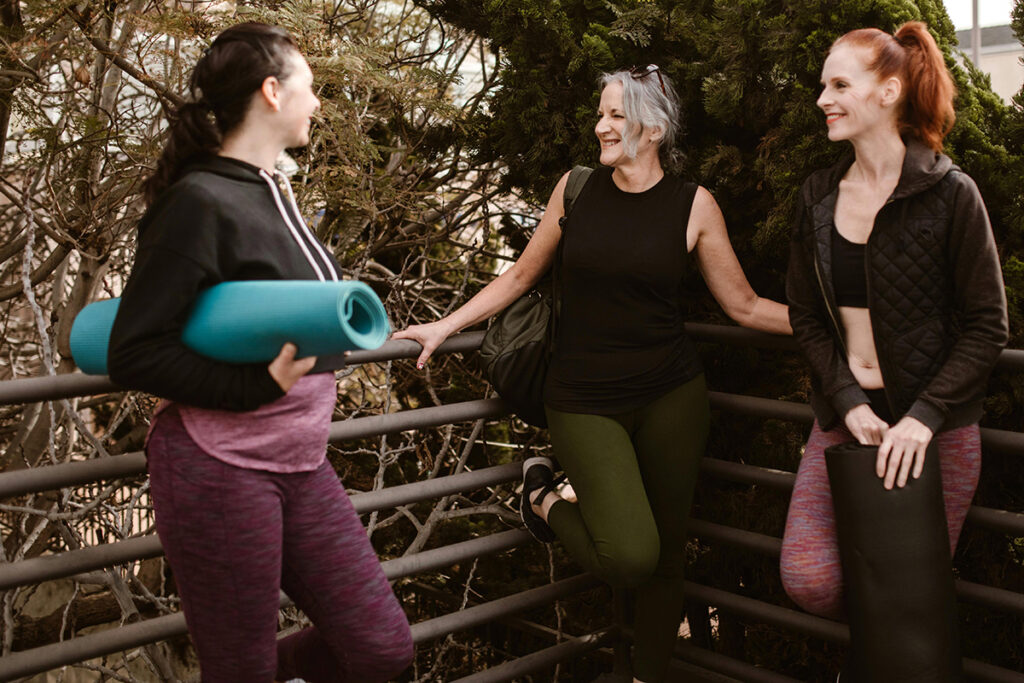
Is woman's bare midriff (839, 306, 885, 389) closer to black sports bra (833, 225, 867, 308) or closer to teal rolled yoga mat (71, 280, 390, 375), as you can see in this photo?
black sports bra (833, 225, 867, 308)

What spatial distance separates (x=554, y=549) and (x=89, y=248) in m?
2.51

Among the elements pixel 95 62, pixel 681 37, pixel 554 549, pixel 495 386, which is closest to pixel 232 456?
pixel 495 386

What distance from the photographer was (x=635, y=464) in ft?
8.90

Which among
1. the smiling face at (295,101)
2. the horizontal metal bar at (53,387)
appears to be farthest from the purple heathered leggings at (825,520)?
the smiling face at (295,101)

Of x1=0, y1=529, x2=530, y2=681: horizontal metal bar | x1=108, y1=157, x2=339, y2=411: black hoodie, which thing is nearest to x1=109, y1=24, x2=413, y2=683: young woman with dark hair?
x1=108, y1=157, x2=339, y2=411: black hoodie

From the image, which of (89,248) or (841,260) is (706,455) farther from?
(89,248)

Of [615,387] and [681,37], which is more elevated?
[681,37]

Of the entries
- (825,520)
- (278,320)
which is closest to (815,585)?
(825,520)

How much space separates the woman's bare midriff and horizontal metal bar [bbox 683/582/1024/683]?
0.74 m

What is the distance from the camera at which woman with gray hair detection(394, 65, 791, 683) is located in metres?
2.68

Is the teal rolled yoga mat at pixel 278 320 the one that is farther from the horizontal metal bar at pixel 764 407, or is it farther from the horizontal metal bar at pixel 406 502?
the horizontal metal bar at pixel 764 407

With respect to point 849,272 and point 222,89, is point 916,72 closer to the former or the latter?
point 849,272

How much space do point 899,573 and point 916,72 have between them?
3.75ft

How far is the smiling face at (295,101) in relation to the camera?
183 cm
